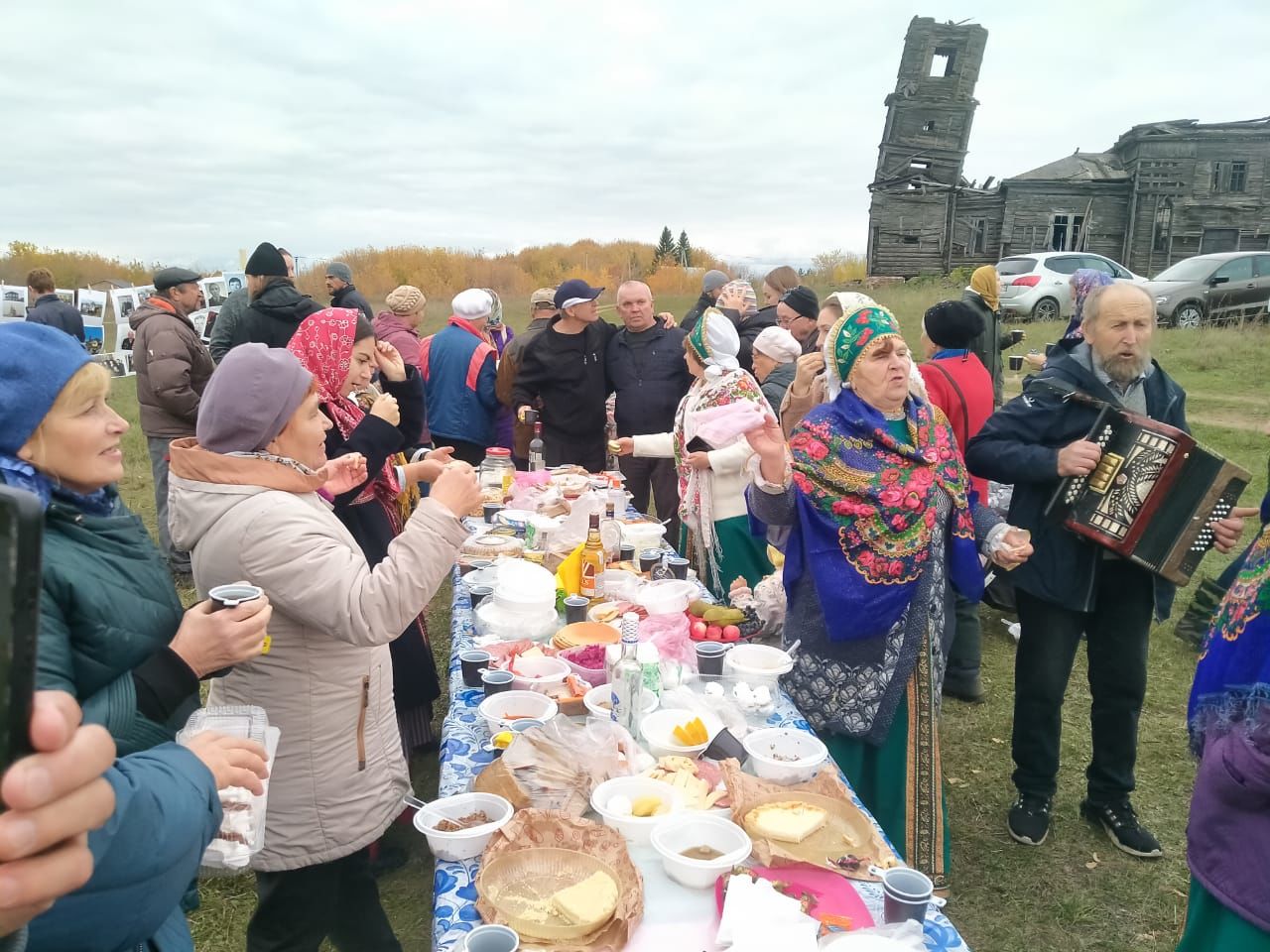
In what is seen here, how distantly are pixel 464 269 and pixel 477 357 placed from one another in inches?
945

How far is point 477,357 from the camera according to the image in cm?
602

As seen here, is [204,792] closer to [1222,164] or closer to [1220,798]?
[1220,798]

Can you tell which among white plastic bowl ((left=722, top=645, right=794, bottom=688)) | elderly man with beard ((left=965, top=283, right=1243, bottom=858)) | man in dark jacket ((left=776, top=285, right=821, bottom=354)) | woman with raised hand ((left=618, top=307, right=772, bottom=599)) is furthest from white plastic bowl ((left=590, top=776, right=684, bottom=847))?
man in dark jacket ((left=776, top=285, right=821, bottom=354))

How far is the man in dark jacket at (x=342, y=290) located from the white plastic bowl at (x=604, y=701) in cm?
531

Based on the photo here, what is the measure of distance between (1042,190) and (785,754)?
26.7 metres

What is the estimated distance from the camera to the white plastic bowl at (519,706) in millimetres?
2182

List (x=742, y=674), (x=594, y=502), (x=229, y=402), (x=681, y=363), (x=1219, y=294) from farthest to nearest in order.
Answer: (x=1219, y=294)
(x=681, y=363)
(x=594, y=502)
(x=742, y=674)
(x=229, y=402)

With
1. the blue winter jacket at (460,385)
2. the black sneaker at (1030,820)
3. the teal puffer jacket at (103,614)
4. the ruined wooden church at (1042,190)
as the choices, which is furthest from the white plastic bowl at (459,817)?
the ruined wooden church at (1042,190)

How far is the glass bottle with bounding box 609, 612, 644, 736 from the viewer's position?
213 centimetres

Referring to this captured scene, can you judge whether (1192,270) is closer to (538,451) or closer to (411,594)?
(538,451)

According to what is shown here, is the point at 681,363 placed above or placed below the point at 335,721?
above

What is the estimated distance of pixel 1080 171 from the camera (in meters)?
24.2

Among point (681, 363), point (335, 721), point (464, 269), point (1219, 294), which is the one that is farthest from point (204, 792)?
point (464, 269)

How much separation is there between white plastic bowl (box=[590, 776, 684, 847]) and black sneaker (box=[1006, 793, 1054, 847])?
7.16ft
